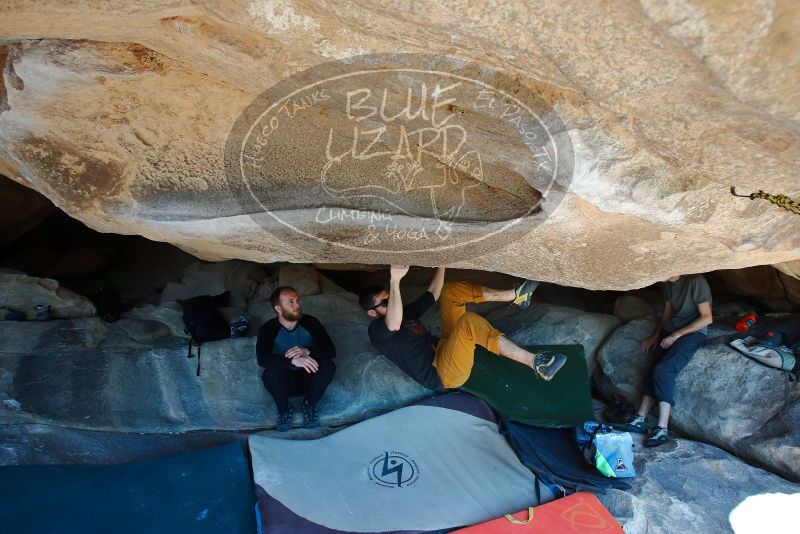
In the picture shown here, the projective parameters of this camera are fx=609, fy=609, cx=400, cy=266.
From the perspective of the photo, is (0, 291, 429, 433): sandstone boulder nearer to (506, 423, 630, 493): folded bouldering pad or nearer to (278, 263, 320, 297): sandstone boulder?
(278, 263, 320, 297): sandstone boulder

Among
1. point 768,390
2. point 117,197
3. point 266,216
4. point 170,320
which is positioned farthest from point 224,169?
point 768,390

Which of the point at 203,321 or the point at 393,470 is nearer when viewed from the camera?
the point at 393,470

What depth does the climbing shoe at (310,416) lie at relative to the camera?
344 centimetres

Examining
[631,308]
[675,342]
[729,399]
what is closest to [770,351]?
[729,399]

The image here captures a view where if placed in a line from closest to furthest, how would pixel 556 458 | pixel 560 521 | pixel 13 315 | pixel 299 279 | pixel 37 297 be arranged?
pixel 560 521 < pixel 556 458 < pixel 13 315 < pixel 37 297 < pixel 299 279

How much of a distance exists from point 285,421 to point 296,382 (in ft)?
0.73

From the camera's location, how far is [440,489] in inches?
118

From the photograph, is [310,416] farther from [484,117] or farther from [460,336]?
[484,117]

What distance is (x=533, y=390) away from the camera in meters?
3.61

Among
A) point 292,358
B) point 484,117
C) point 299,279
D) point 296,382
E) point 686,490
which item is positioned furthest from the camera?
point 299,279

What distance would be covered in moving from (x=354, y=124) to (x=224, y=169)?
0.62 meters

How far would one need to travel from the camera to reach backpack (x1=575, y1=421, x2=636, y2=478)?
3068 millimetres

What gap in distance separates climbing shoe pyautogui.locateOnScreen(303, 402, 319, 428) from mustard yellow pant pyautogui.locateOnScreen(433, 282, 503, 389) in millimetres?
738

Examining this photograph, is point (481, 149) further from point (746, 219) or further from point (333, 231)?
point (746, 219)
